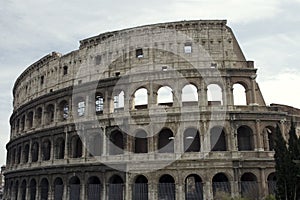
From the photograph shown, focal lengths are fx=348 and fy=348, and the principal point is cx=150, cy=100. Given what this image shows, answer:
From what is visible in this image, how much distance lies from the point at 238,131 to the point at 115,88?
8.11 m

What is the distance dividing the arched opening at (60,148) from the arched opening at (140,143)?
5.76 m

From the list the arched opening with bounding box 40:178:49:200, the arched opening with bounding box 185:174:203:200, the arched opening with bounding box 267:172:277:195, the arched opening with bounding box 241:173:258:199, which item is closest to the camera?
the arched opening with bounding box 241:173:258:199

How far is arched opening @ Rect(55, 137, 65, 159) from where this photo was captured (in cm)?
2422

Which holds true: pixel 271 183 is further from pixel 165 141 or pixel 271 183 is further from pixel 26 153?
pixel 26 153

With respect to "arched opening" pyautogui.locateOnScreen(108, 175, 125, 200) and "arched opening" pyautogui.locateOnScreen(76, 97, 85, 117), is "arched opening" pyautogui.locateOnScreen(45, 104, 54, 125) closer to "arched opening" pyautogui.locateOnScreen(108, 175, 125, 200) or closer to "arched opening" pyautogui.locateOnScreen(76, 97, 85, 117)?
"arched opening" pyautogui.locateOnScreen(76, 97, 85, 117)

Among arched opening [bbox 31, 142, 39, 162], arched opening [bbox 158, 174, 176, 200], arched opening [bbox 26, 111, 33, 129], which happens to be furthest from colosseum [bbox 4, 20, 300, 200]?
arched opening [bbox 26, 111, 33, 129]

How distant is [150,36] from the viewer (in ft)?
72.5

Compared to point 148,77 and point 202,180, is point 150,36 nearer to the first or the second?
point 148,77

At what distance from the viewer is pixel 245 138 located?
2106 cm

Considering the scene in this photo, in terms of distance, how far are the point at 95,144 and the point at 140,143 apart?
319 centimetres

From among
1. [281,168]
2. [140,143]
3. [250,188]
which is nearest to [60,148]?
[140,143]

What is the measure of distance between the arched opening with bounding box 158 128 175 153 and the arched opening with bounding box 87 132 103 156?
4006 millimetres

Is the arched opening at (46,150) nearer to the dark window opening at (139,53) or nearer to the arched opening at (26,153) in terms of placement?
the arched opening at (26,153)

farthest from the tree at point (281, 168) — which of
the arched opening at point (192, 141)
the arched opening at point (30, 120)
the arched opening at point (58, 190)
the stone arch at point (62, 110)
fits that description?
the arched opening at point (30, 120)
